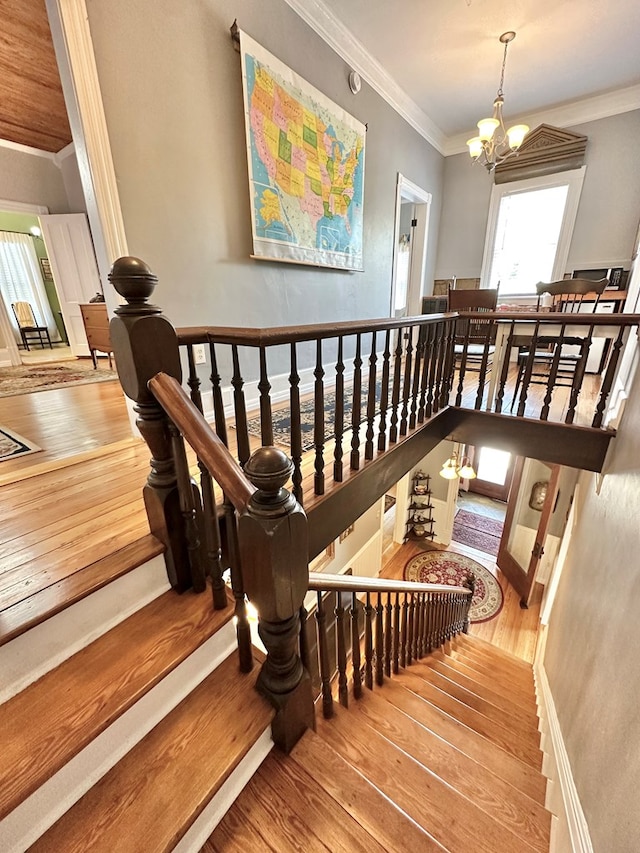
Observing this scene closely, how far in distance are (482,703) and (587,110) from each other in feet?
20.0

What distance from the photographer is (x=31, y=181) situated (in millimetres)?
4418

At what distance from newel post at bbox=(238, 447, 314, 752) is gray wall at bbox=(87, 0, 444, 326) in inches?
70.1

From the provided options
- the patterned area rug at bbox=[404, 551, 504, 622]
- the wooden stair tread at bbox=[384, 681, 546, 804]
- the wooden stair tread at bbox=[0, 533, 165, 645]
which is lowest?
the patterned area rug at bbox=[404, 551, 504, 622]

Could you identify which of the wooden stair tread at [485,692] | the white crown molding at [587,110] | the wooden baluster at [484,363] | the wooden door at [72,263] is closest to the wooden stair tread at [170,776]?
the wooden stair tread at [485,692]

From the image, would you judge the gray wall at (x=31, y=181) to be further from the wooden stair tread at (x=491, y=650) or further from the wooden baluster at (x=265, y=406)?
the wooden stair tread at (x=491, y=650)

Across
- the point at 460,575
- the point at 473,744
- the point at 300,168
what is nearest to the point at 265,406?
the point at 473,744

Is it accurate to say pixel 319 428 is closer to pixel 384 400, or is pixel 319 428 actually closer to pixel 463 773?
pixel 384 400

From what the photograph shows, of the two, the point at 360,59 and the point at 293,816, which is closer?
the point at 293,816

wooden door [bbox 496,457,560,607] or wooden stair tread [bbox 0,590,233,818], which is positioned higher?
wooden stair tread [bbox 0,590,233,818]

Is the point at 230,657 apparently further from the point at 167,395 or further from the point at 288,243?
the point at 288,243

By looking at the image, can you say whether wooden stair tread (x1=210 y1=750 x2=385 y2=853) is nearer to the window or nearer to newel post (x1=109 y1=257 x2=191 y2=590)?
newel post (x1=109 y1=257 x2=191 y2=590)

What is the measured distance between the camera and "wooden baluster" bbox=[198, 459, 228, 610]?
3.38 feet

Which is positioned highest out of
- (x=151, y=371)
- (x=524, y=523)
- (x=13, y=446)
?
(x=151, y=371)

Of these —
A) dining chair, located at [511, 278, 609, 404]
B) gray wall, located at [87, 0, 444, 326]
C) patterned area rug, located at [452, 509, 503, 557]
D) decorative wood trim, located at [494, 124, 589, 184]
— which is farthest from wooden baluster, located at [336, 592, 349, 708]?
decorative wood trim, located at [494, 124, 589, 184]
